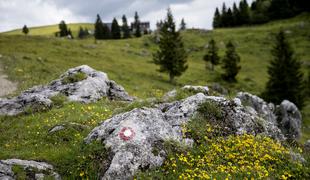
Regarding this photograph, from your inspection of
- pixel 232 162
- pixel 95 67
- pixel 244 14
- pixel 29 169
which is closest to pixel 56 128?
pixel 29 169

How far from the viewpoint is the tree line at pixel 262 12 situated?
153 meters

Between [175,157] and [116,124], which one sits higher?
[116,124]

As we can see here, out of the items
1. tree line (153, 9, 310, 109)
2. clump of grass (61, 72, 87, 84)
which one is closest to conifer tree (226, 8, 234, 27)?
tree line (153, 9, 310, 109)

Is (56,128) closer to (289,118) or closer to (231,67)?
(289,118)

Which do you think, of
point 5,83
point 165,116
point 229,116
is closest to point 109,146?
point 165,116

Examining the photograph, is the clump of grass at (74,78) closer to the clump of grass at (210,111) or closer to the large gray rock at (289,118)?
the clump of grass at (210,111)

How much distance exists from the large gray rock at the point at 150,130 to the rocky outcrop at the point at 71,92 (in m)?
7.95

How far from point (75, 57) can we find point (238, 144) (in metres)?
60.1

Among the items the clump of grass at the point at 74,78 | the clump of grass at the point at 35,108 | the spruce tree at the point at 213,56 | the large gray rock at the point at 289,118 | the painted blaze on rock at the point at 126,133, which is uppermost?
the clump of grass at the point at 74,78

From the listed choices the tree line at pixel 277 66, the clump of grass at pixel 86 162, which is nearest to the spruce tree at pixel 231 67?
the tree line at pixel 277 66

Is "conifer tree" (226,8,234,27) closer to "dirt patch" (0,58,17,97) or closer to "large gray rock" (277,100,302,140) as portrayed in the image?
"large gray rock" (277,100,302,140)

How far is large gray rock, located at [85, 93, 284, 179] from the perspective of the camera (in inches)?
420

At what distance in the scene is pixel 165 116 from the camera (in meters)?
13.7

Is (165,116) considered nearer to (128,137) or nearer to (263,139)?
(128,137)
